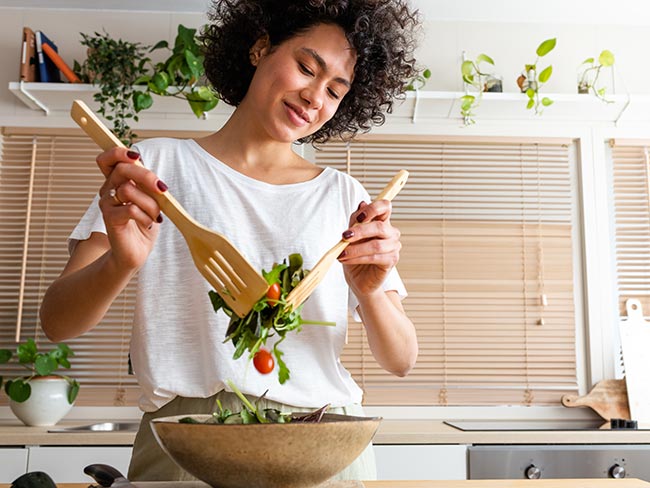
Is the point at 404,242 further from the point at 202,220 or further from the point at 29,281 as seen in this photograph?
the point at 202,220

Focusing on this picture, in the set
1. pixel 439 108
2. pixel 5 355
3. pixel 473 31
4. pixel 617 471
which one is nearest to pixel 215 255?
pixel 617 471

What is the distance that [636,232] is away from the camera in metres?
2.97

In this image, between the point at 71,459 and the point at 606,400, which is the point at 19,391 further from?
the point at 606,400

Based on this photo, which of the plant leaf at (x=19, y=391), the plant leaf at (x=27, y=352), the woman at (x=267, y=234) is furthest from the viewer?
the plant leaf at (x=27, y=352)

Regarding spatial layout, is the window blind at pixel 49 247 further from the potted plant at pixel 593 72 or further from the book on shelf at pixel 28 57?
the potted plant at pixel 593 72

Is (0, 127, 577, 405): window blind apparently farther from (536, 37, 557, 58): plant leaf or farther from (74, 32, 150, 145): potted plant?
(536, 37, 557, 58): plant leaf

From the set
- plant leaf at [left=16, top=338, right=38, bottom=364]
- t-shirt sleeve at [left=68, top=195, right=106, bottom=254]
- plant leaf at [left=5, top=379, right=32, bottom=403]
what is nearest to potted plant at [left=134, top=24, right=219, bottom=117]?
plant leaf at [left=16, top=338, right=38, bottom=364]

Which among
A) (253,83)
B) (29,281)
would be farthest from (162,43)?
(253,83)

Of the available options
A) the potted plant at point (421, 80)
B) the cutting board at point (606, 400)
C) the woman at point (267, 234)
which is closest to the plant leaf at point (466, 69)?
the potted plant at point (421, 80)

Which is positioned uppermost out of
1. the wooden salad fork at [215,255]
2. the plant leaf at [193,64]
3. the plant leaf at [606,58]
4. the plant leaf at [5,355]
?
the plant leaf at [606,58]

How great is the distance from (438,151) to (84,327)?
2159 mm

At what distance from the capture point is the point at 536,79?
2.91 m

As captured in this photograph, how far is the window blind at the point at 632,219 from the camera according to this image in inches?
116

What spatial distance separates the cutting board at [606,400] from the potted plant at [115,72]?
1982 mm
